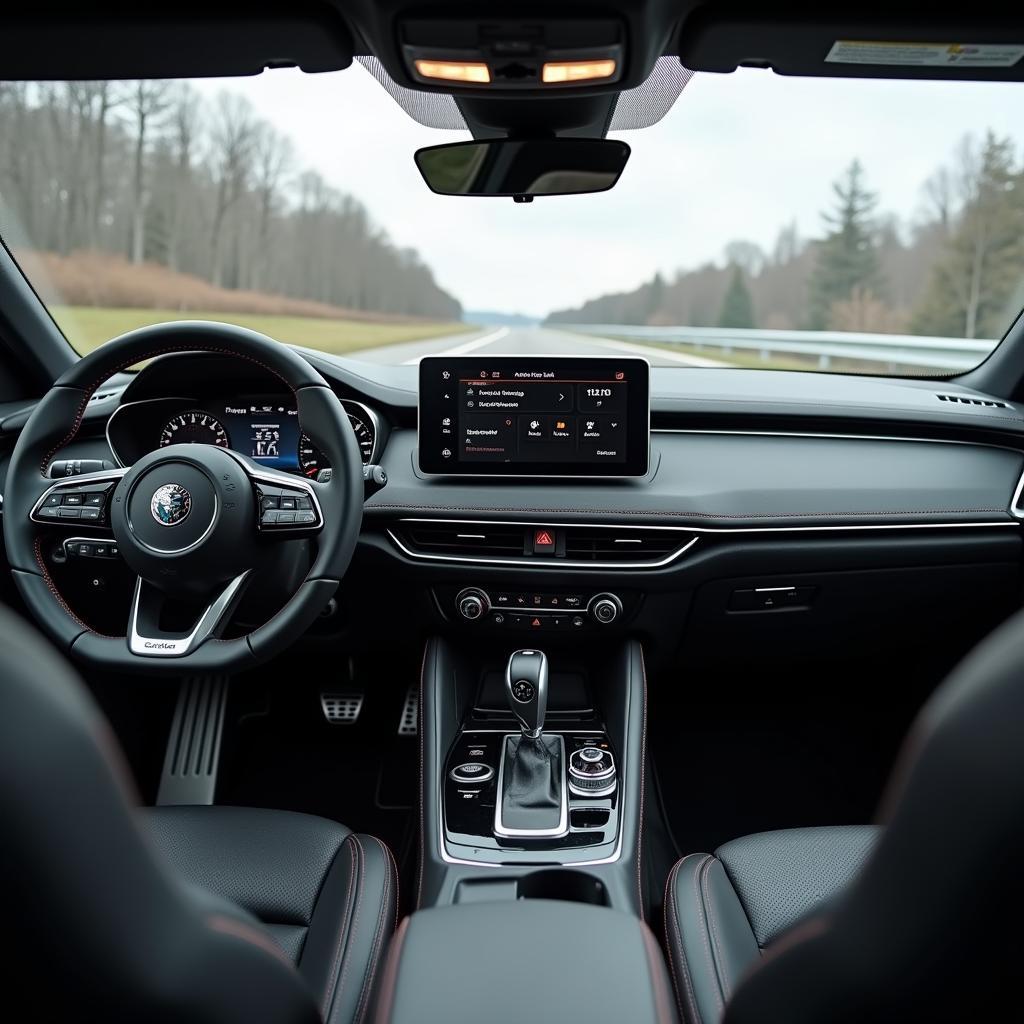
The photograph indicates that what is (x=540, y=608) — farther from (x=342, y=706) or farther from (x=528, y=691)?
(x=342, y=706)

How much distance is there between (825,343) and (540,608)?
158 centimetres

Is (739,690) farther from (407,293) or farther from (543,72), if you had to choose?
(543,72)

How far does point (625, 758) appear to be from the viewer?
2510mm

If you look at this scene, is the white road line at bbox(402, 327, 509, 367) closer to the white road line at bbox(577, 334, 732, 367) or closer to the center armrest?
the white road line at bbox(577, 334, 732, 367)

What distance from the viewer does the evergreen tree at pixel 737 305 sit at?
12.1ft

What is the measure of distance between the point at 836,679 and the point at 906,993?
276 cm

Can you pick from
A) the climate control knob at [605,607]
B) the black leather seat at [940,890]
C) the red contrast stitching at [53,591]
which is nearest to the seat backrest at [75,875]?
the black leather seat at [940,890]

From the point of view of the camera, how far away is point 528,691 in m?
2.50

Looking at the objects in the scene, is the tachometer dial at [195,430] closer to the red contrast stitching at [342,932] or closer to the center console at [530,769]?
the center console at [530,769]

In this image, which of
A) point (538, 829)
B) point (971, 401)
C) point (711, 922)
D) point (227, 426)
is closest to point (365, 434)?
point (227, 426)

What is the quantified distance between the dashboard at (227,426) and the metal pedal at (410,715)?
3.24 ft

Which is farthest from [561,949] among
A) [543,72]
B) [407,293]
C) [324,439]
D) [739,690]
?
[407,293]

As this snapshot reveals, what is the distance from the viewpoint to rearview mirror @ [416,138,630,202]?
2.11 m

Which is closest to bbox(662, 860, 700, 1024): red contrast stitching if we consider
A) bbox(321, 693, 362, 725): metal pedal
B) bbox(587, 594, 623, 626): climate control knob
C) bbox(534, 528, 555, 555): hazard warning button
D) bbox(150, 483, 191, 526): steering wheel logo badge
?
bbox(587, 594, 623, 626): climate control knob
